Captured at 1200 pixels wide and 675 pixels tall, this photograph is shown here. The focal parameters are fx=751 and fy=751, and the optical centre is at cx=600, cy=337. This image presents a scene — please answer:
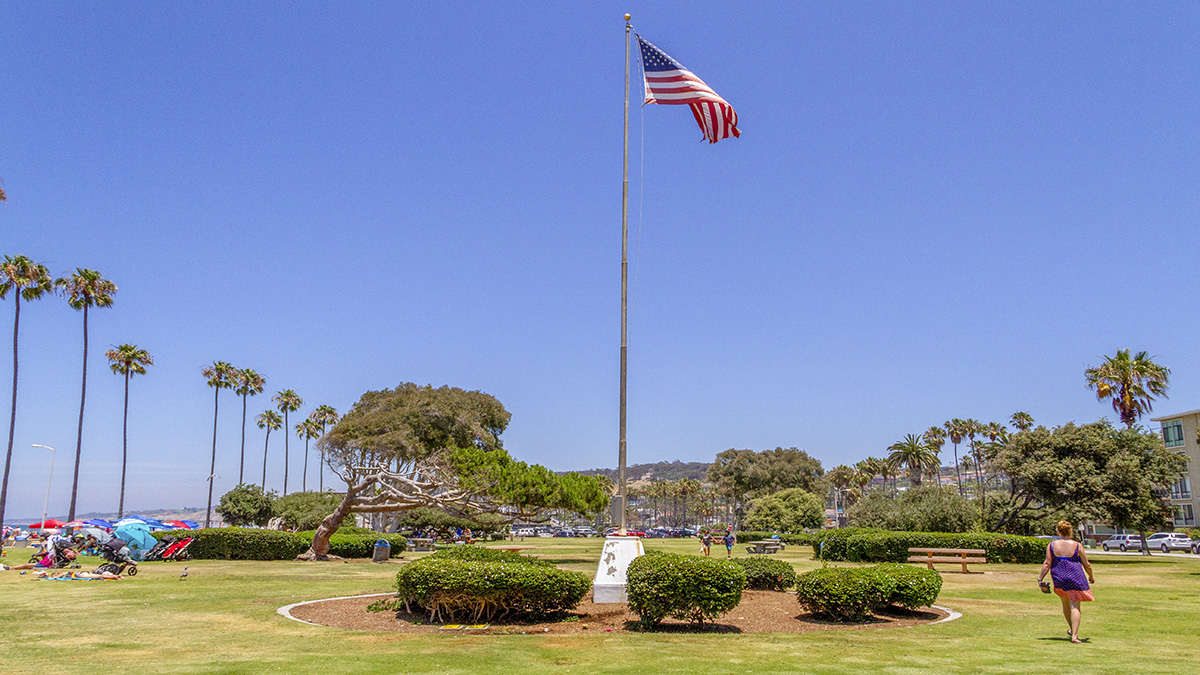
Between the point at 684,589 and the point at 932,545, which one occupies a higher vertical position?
the point at 684,589

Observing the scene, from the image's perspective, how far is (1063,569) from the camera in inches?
370

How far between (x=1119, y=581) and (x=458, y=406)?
41279 millimetres

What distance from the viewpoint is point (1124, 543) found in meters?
47.6

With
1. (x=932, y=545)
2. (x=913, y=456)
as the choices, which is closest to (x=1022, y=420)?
(x=913, y=456)

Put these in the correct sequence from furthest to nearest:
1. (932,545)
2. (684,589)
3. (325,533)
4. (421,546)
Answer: (421,546), (932,545), (325,533), (684,589)

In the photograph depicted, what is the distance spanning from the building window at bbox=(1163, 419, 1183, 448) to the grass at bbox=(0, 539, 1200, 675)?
6130 cm

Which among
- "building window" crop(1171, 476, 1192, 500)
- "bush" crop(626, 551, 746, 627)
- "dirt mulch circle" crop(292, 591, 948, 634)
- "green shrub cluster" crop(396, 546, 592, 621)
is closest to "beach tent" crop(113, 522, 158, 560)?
"dirt mulch circle" crop(292, 591, 948, 634)

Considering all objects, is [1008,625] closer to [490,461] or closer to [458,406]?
[490,461]

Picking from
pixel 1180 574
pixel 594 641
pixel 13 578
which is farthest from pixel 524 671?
pixel 1180 574

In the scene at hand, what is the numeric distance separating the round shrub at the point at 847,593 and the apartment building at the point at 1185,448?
6332 centimetres

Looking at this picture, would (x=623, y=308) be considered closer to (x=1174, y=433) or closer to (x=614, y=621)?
(x=614, y=621)

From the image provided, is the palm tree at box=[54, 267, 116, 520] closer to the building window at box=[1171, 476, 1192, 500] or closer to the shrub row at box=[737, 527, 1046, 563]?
the shrub row at box=[737, 527, 1046, 563]

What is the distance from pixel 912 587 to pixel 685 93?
1046 cm

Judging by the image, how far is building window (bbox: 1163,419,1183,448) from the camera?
209 feet
